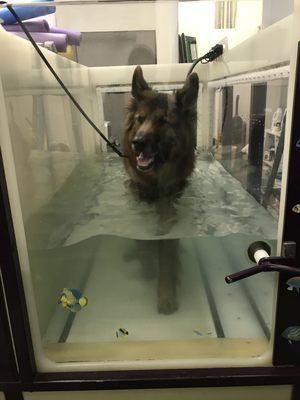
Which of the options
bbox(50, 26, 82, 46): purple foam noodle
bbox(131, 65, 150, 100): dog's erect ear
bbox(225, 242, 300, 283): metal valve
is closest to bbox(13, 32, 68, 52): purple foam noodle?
bbox(50, 26, 82, 46): purple foam noodle

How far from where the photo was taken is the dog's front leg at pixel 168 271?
50.9 inches

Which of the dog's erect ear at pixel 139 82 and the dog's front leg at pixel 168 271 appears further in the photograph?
the dog's front leg at pixel 168 271

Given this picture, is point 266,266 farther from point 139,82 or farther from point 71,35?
point 71,35

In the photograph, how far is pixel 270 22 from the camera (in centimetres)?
112

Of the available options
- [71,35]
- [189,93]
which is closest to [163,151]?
[189,93]

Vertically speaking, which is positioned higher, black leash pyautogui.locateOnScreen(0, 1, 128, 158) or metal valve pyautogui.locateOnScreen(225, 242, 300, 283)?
black leash pyautogui.locateOnScreen(0, 1, 128, 158)

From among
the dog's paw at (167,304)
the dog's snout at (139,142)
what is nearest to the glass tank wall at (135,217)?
the dog's paw at (167,304)

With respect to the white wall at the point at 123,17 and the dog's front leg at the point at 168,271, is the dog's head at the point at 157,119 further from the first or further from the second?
the dog's front leg at the point at 168,271

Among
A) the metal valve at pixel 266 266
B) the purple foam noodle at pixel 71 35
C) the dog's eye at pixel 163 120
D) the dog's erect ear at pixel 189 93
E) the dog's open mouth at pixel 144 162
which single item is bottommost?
the metal valve at pixel 266 266

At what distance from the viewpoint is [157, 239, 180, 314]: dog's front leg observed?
1294 millimetres

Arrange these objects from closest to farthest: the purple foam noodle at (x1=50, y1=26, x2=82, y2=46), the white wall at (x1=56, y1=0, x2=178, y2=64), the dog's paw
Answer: the white wall at (x1=56, y1=0, x2=178, y2=64) → the purple foam noodle at (x1=50, y1=26, x2=82, y2=46) → the dog's paw

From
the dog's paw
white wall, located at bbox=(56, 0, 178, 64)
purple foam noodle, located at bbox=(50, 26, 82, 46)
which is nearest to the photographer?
white wall, located at bbox=(56, 0, 178, 64)

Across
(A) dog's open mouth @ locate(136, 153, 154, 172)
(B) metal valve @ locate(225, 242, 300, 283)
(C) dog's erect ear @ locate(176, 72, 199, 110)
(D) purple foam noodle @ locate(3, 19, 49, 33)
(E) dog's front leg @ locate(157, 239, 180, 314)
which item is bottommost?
(E) dog's front leg @ locate(157, 239, 180, 314)

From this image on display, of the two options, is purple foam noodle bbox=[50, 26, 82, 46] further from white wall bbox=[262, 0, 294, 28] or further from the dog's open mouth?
white wall bbox=[262, 0, 294, 28]
